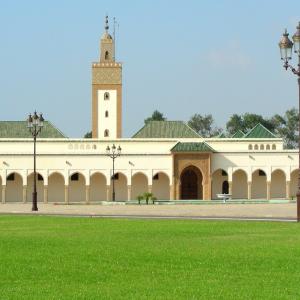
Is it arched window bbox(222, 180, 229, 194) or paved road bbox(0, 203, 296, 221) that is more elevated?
arched window bbox(222, 180, 229, 194)

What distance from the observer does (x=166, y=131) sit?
78812 mm

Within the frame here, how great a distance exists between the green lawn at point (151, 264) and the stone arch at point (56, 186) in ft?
172

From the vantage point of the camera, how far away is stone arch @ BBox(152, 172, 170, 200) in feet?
249

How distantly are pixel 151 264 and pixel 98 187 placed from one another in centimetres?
6177

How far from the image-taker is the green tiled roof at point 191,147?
73688 millimetres

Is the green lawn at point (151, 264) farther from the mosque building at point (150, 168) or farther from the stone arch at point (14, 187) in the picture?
the stone arch at point (14, 187)

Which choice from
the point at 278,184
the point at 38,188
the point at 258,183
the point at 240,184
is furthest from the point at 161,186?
the point at 38,188

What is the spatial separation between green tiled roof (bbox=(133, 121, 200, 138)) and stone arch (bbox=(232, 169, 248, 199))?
514 cm

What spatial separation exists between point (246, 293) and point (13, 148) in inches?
2557

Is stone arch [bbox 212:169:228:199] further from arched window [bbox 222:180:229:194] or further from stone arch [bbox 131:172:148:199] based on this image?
stone arch [bbox 131:172:148:199]

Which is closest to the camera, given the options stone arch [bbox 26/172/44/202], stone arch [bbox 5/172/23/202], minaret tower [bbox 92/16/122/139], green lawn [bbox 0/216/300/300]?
green lawn [bbox 0/216/300/300]

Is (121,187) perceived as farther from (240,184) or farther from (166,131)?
(240,184)

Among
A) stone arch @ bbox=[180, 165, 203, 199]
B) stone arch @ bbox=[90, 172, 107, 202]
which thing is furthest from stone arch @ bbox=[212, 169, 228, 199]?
stone arch @ bbox=[90, 172, 107, 202]

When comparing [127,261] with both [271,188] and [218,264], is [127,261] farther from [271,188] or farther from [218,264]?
[271,188]
